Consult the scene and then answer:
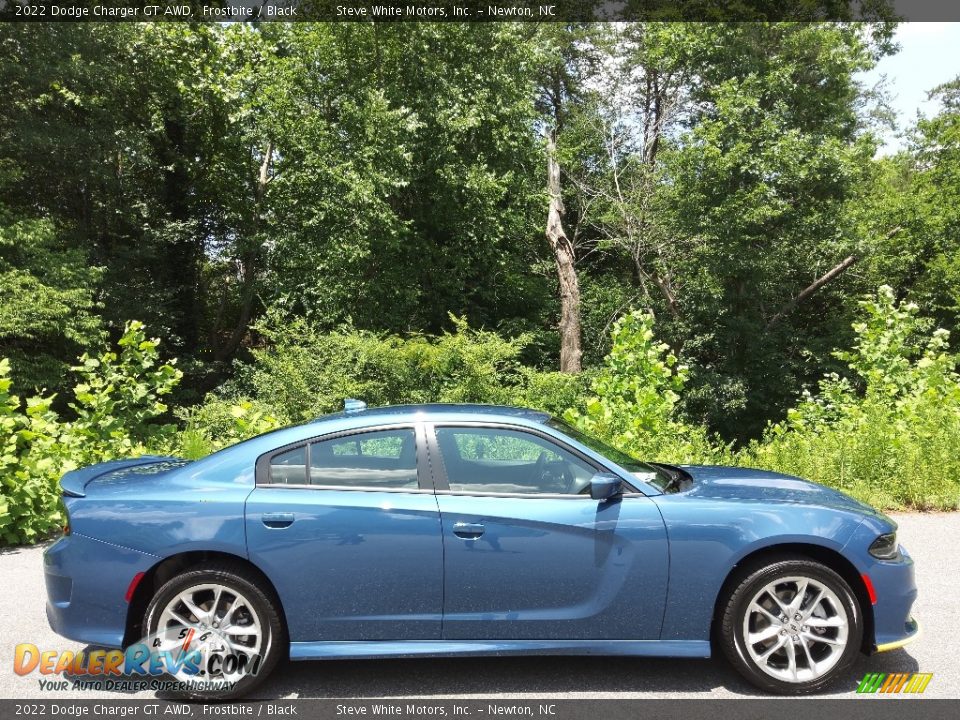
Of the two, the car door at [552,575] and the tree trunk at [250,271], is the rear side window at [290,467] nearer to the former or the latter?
the car door at [552,575]

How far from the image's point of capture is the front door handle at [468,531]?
13.0 ft

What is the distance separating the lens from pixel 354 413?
4484mm

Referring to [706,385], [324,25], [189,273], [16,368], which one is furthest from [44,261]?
[706,385]

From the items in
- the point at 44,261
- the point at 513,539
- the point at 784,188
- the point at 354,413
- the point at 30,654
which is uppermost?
the point at 784,188

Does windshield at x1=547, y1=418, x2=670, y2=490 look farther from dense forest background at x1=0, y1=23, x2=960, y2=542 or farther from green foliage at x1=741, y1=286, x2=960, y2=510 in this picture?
dense forest background at x1=0, y1=23, x2=960, y2=542

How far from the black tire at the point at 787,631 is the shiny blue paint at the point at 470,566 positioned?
11 cm

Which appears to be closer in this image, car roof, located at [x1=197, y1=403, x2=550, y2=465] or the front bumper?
the front bumper

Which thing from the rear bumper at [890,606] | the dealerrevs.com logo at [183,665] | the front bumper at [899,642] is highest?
the rear bumper at [890,606]

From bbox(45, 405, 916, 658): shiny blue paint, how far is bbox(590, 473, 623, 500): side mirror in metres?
0.14

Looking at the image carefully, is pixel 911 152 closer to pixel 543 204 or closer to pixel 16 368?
pixel 543 204

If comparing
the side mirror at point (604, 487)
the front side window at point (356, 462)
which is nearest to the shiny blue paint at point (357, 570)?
the front side window at point (356, 462)

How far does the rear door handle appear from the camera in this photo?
13.1ft

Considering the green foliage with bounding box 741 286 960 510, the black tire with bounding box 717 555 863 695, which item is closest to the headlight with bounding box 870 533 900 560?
the black tire with bounding box 717 555 863 695

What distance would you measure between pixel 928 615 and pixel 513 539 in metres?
3.01
